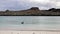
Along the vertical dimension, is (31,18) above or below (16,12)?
below

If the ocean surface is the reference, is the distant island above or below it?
above

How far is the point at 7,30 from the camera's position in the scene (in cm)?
187

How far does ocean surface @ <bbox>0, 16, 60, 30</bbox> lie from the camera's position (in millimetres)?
1844

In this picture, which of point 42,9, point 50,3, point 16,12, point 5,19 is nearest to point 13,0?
point 16,12

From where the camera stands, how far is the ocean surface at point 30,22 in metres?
1.84

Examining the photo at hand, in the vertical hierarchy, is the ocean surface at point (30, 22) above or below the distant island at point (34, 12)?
below

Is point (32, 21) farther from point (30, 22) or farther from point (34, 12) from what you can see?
point (34, 12)

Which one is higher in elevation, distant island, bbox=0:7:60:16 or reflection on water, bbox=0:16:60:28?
distant island, bbox=0:7:60:16

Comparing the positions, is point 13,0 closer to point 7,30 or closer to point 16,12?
point 16,12

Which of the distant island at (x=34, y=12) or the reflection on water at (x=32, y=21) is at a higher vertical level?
the distant island at (x=34, y=12)

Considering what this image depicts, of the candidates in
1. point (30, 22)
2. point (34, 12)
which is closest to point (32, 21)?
point (30, 22)

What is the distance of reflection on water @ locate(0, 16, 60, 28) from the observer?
6.05 feet

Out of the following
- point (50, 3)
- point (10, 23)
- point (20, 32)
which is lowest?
point (20, 32)

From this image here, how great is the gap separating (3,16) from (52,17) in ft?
2.72
